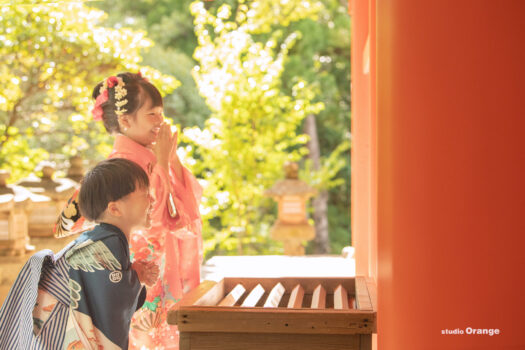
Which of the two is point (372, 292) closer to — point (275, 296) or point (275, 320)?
point (275, 296)

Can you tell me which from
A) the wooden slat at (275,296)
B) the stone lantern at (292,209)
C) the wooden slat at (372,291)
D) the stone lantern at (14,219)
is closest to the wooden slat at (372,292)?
the wooden slat at (372,291)

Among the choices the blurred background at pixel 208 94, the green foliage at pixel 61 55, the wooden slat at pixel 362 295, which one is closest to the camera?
the wooden slat at pixel 362 295

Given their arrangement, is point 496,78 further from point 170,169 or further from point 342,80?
point 342,80

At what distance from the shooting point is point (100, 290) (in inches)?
63.3

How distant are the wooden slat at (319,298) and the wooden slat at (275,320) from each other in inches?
7.1

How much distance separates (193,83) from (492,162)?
8.46 metres

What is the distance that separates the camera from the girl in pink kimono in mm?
1998

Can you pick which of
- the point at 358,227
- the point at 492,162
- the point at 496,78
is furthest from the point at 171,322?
the point at 358,227

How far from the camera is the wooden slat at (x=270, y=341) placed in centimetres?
146

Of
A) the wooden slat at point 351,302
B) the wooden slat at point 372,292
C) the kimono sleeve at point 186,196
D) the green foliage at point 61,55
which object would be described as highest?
the green foliage at point 61,55

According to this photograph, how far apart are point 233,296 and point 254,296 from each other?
65mm

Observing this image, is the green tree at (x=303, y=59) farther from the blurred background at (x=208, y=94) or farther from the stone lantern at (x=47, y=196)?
the stone lantern at (x=47, y=196)

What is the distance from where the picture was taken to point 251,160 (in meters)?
7.32

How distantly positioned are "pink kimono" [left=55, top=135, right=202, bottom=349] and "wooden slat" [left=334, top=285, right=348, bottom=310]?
1.71ft
